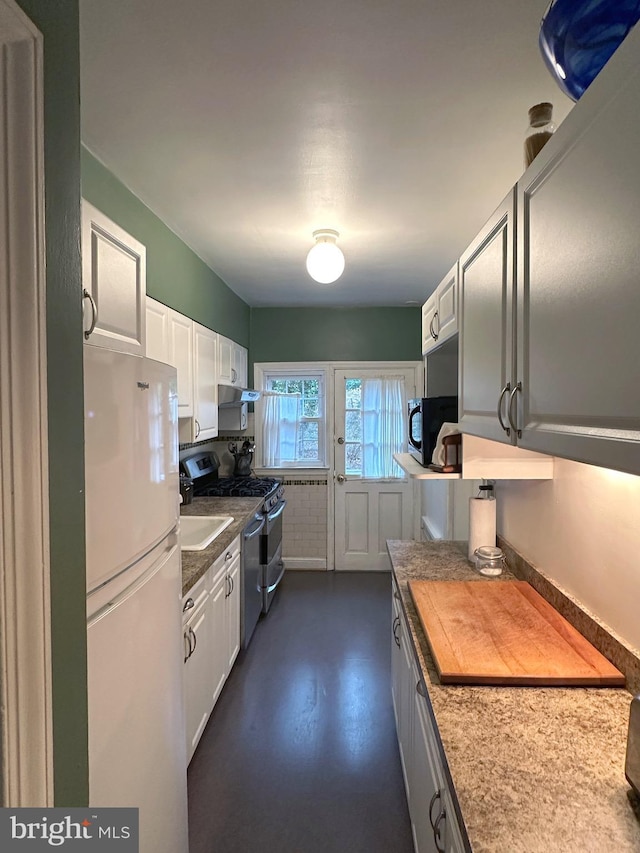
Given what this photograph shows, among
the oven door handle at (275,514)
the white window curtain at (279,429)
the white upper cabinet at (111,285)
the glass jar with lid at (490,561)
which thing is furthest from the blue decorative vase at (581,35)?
the white window curtain at (279,429)

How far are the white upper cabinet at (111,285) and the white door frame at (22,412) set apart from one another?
635 millimetres

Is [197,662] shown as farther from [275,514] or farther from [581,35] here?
[581,35]

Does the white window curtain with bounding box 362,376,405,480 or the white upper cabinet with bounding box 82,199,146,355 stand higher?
the white upper cabinet with bounding box 82,199,146,355

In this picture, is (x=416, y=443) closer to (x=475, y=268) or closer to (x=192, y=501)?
(x=475, y=268)

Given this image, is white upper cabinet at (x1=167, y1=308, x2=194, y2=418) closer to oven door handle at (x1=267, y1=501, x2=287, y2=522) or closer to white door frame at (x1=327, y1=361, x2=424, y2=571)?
oven door handle at (x1=267, y1=501, x2=287, y2=522)

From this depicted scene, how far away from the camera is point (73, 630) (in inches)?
33.0

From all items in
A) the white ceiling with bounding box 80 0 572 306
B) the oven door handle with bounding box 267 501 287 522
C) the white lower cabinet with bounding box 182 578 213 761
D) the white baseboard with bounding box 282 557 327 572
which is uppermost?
the white ceiling with bounding box 80 0 572 306

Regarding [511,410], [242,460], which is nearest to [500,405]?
[511,410]

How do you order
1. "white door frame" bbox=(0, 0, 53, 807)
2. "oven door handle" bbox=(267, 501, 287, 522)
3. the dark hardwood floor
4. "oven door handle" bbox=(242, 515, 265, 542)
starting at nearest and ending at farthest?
"white door frame" bbox=(0, 0, 53, 807) < the dark hardwood floor < "oven door handle" bbox=(242, 515, 265, 542) < "oven door handle" bbox=(267, 501, 287, 522)

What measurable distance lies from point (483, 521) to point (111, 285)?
180 centimetres

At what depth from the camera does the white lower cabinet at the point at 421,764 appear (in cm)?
106

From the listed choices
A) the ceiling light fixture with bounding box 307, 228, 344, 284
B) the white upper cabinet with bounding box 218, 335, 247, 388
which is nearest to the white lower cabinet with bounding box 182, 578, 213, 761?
the ceiling light fixture with bounding box 307, 228, 344, 284

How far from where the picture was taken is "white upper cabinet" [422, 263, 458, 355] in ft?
6.08

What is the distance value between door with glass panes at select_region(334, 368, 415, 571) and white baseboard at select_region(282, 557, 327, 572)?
16 cm
